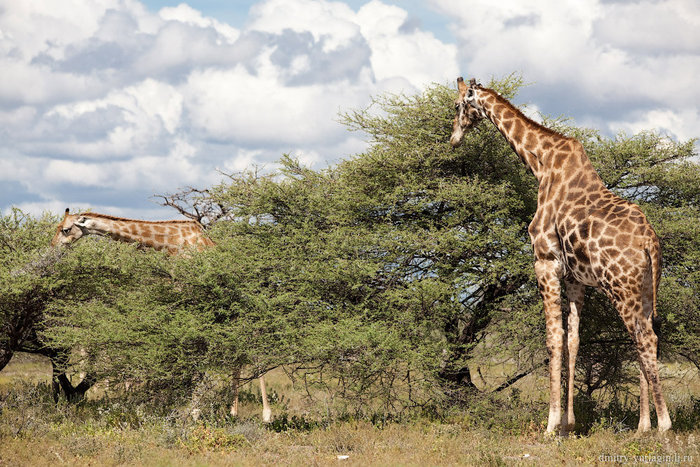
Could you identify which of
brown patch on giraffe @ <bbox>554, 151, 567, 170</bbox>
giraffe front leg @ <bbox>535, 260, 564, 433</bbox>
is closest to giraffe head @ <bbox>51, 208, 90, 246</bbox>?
giraffe front leg @ <bbox>535, 260, 564, 433</bbox>

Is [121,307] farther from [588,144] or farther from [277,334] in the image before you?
[588,144]

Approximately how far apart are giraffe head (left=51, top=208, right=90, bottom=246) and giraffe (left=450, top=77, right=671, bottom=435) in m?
10.8

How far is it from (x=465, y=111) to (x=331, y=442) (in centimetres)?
694

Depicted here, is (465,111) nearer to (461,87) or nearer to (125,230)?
(461,87)

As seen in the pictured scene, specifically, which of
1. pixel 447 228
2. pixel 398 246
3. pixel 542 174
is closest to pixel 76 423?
pixel 398 246

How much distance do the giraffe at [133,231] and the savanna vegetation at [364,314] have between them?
0.97 meters

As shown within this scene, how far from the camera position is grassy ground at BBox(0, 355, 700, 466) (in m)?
9.78

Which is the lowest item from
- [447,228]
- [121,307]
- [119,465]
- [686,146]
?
[119,465]

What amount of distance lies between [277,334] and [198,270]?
2209 millimetres

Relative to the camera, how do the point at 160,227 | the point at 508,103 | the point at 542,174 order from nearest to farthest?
the point at 542,174
the point at 508,103
the point at 160,227

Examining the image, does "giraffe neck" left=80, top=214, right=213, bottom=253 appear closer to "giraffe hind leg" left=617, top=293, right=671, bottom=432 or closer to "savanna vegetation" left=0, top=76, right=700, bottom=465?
"savanna vegetation" left=0, top=76, right=700, bottom=465

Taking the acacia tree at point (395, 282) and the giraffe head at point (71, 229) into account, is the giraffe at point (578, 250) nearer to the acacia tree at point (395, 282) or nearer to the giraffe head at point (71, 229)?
the acacia tree at point (395, 282)

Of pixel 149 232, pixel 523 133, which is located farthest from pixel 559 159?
pixel 149 232

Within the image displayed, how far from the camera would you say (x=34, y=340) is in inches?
677
